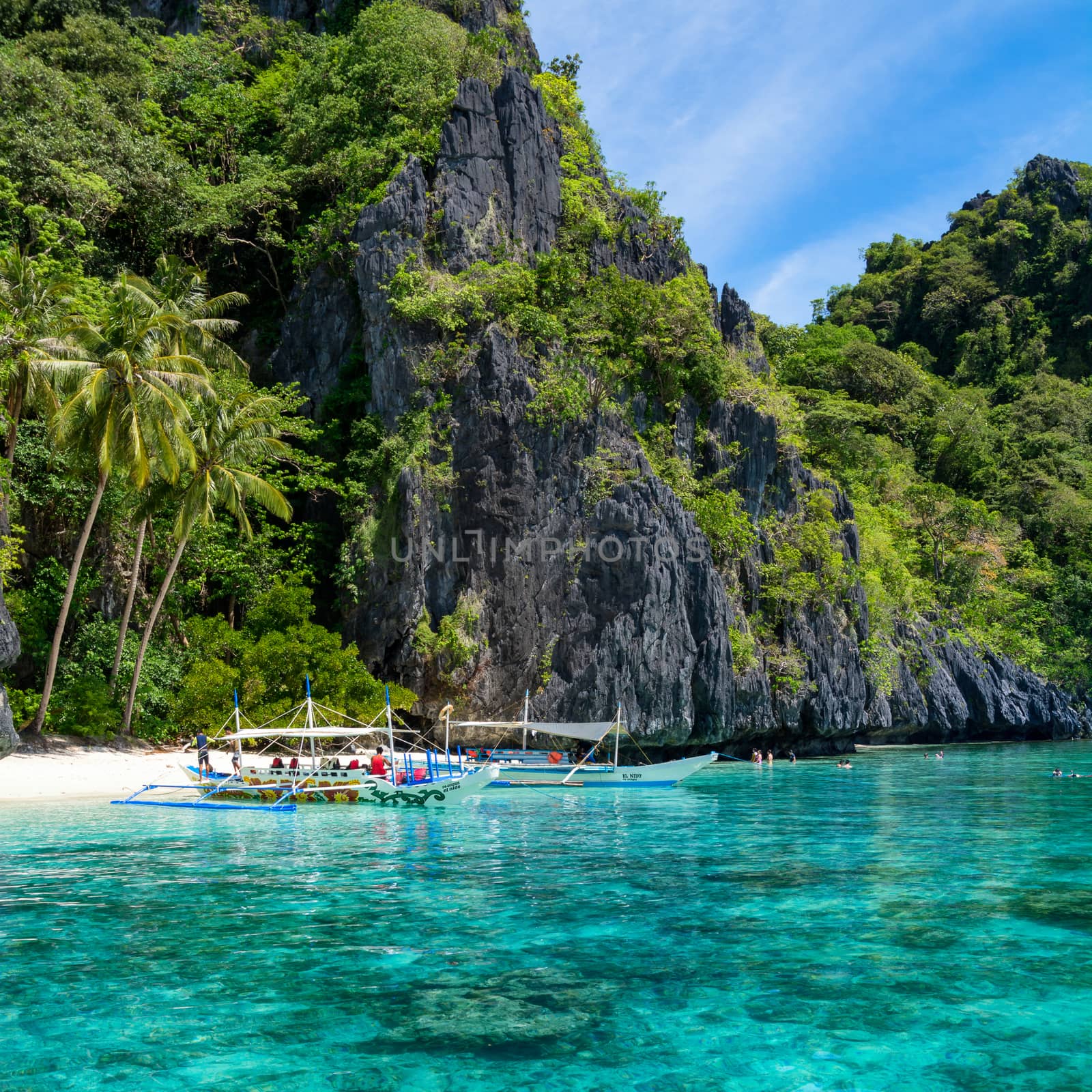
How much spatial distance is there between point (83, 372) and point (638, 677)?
21.9 meters

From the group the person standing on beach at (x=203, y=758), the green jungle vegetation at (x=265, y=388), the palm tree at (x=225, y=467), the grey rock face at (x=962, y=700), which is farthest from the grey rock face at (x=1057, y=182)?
the person standing on beach at (x=203, y=758)

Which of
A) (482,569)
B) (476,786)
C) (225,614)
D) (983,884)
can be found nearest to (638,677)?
(482,569)

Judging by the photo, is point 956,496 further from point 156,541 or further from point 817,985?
point 817,985

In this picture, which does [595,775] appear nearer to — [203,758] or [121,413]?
[203,758]

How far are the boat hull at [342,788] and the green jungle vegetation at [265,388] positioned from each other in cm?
533

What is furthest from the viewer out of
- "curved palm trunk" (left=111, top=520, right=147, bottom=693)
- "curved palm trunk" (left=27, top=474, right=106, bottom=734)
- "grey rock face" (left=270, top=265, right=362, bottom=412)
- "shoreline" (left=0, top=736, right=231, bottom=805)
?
"grey rock face" (left=270, top=265, right=362, bottom=412)

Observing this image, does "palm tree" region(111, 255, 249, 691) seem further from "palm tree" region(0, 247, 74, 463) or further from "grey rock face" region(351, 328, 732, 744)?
"grey rock face" region(351, 328, 732, 744)

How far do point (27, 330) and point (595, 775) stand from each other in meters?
23.6

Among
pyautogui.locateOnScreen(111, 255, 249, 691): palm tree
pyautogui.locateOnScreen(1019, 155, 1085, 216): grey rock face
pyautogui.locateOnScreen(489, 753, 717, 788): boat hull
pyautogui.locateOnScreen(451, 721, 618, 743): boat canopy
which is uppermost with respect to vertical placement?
pyautogui.locateOnScreen(1019, 155, 1085, 216): grey rock face

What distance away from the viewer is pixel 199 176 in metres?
42.3

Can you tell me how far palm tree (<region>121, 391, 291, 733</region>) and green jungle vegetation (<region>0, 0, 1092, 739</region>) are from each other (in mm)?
127

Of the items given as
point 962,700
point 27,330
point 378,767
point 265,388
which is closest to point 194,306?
point 265,388

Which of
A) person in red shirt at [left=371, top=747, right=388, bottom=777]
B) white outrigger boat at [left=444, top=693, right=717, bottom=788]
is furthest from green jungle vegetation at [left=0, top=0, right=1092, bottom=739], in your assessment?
person in red shirt at [left=371, top=747, right=388, bottom=777]

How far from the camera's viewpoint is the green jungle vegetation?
30047mm
